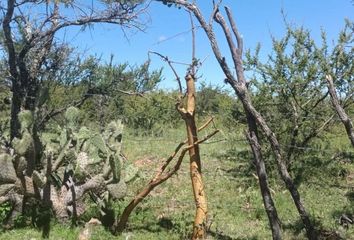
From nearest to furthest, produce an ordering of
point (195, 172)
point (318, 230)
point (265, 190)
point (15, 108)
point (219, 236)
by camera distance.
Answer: point (265, 190) < point (195, 172) < point (219, 236) < point (318, 230) < point (15, 108)

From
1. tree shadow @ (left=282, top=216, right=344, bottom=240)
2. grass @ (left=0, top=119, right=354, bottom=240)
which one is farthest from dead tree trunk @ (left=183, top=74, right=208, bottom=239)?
tree shadow @ (left=282, top=216, right=344, bottom=240)

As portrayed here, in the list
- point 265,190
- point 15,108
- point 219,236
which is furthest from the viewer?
point 15,108

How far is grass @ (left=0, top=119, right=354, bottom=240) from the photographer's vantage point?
651 centimetres

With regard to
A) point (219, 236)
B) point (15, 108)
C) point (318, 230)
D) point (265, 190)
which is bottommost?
point (219, 236)

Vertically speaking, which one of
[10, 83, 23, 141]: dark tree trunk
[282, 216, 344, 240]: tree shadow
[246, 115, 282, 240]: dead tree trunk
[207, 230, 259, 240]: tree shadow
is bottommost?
[207, 230, 259, 240]: tree shadow

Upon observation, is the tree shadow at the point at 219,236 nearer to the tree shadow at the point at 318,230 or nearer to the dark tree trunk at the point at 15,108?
the tree shadow at the point at 318,230

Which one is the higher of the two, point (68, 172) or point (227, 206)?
point (68, 172)

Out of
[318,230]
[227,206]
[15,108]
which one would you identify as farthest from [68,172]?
[318,230]

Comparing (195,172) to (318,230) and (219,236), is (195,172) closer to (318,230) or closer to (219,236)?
(219,236)

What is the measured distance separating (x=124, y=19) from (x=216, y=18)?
3059 mm

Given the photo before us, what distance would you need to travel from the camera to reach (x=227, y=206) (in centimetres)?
813

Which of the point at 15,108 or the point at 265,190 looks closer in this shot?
the point at 265,190

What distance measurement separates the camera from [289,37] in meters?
10.5

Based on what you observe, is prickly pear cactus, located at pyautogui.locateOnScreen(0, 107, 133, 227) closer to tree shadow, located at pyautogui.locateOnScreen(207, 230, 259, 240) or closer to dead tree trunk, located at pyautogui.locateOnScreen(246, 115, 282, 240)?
tree shadow, located at pyautogui.locateOnScreen(207, 230, 259, 240)
